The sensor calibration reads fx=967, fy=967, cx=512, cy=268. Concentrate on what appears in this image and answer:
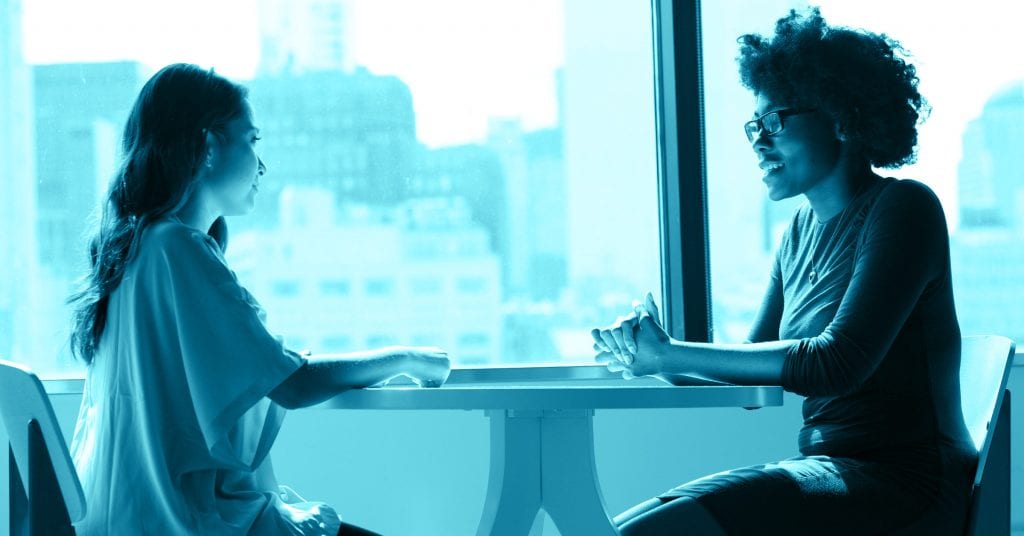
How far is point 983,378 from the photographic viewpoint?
63.7 inches

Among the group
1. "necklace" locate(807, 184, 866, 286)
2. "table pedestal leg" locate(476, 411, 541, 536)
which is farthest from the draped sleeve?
"necklace" locate(807, 184, 866, 286)

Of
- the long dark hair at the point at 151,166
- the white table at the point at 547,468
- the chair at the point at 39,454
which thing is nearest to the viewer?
the chair at the point at 39,454

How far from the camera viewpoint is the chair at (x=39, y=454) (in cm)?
127

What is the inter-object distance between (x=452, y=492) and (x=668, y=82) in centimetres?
132

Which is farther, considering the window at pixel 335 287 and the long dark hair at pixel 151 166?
the window at pixel 335 287

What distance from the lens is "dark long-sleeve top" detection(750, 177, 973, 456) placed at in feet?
5.00

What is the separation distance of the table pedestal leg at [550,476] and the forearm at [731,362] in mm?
269

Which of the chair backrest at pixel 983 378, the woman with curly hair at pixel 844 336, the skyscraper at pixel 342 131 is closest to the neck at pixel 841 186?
the woman with curly hair at pixel 844 336

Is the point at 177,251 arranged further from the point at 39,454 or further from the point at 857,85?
the point at 857,85

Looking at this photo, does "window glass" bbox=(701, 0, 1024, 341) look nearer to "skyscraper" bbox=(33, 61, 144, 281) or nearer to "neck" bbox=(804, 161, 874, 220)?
"neck" bbox=(804, 161, 874, 220)

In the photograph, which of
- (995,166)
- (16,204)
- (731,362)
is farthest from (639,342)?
(16,204)

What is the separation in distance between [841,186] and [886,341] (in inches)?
15.8

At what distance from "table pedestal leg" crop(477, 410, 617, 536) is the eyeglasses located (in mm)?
795

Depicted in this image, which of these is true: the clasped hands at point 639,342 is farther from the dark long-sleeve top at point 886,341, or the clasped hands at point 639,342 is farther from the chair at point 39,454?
the chair at point 39,454
